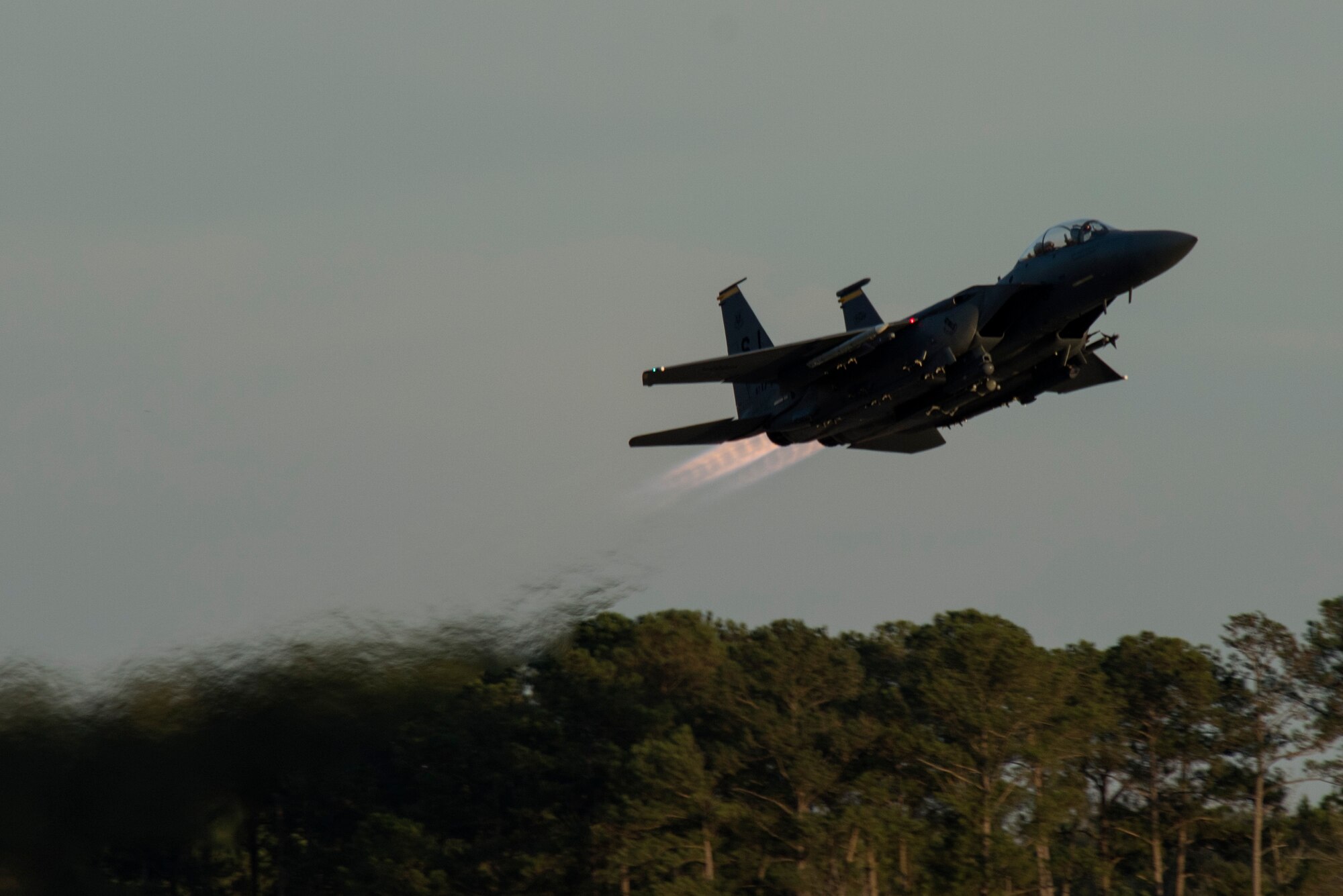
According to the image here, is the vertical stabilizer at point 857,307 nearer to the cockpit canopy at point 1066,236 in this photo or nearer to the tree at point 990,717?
the cockpit canopy at point 1066,236

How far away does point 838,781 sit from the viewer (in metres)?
43.2

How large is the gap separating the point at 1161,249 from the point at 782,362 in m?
5.85

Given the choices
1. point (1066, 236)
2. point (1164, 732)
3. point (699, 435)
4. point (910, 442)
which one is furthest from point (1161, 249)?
point (1164, 732)

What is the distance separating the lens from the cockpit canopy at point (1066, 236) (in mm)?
24734

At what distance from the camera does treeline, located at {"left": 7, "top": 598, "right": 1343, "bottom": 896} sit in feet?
113

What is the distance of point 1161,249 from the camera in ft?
79.2

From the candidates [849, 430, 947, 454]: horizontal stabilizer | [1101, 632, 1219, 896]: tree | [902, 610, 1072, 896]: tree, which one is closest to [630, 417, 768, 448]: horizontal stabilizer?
[849, 430, 947, 454]: horizontal stabilizer

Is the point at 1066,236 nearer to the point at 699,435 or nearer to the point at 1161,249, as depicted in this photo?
the point at 1161,249

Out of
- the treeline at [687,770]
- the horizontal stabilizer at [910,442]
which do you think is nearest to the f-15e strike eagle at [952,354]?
the horizontal stabilizer at [910,442]

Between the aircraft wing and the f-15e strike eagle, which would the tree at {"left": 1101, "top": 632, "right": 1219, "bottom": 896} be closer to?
the f-15e strike eagle

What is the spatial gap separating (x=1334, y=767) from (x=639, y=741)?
18.7 metres

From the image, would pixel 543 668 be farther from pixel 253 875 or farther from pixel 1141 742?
→ pixel 1141 742

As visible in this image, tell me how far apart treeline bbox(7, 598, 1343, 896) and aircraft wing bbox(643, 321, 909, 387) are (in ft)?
41.7

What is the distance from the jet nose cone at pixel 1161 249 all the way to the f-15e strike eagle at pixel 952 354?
0.01 m
